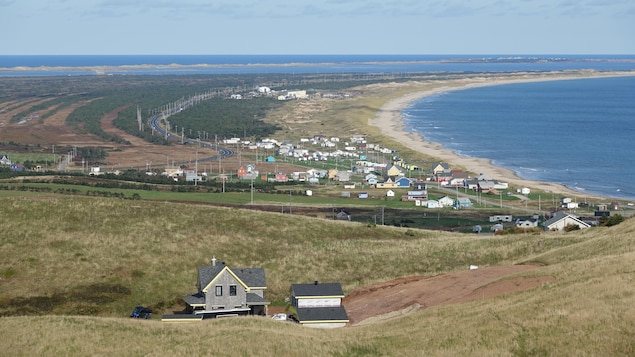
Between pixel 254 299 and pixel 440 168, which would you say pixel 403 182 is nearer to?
pixel 440 168

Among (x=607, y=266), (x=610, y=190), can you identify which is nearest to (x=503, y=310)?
(x=607, y=266)

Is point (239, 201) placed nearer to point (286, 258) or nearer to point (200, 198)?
point (200, 198)

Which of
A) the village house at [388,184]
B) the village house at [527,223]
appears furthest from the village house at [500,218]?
the village house at [388,184]

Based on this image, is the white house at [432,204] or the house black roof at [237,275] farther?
the white house at [432,204]

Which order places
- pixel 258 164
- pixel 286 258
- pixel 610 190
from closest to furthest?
1. pixel 286 258
2. pixel 610 190
3. pixel 258 164

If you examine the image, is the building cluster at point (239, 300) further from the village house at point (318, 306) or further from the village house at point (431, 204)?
the village house at point (431, 204)

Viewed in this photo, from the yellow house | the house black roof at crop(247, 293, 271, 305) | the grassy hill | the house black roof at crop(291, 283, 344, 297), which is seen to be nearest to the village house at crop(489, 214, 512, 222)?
the grassy hill

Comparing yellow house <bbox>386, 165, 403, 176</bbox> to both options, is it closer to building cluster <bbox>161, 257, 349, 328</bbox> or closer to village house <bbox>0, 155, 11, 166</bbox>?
village house <bbox>0, 155, 11, 166</bbox>
